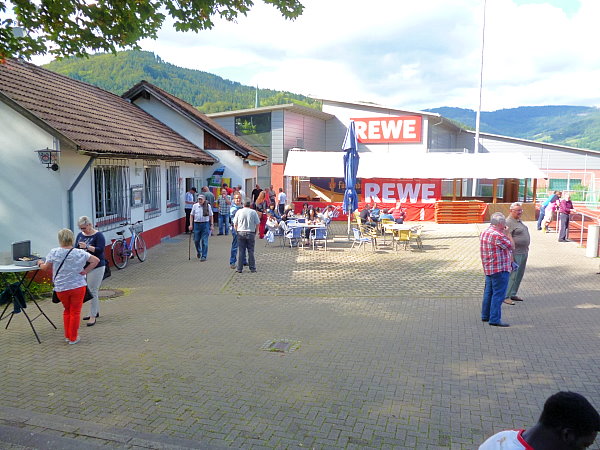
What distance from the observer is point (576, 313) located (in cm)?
825

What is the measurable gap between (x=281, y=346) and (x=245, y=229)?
17.2 feet

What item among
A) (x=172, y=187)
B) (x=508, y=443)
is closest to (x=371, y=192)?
(x=172, y=187)

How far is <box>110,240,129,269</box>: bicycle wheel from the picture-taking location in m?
12.1

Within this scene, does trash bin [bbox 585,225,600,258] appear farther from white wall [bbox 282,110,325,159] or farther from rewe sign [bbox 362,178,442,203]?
white wall [bbox 282,110,325,159]

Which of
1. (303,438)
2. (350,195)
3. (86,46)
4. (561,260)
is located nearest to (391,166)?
(350,195)

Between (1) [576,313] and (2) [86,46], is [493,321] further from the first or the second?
(2) [86,46]

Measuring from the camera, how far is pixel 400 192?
24.6 metres

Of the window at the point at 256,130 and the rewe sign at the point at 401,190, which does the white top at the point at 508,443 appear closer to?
the rewe sign at the point at 401,190

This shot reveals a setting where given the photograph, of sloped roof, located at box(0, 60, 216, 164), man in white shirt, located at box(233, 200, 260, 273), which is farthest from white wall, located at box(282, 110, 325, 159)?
man in white shirt, located at box(233, 200, 260, 273)

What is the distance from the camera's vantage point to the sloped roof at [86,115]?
10470 millimetres

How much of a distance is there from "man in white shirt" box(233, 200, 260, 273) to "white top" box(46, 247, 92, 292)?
530 centimetres

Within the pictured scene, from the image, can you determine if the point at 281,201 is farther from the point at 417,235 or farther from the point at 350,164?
the point at 417,235

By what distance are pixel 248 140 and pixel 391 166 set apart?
10465 mm

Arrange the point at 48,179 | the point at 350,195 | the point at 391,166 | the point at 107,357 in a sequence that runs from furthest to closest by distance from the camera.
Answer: the point at 391,166, the point at 350,195, the point at 48,179, the point at 107,357
